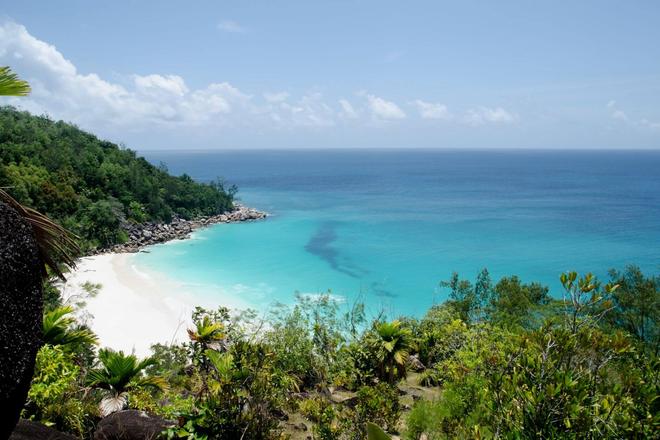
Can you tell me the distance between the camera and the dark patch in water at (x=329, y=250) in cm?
4134

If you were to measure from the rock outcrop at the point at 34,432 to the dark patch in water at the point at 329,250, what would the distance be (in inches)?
1349

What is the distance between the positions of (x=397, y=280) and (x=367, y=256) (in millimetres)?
7167

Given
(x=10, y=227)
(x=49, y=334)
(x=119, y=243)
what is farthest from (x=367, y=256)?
(x=10, y=227)

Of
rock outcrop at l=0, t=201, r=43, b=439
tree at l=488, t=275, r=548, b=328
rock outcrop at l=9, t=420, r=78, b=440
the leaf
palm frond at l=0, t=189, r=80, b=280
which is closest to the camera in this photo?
the leaf

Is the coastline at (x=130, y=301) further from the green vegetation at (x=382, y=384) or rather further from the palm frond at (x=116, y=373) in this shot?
the palm frond at (x=116, y=373)

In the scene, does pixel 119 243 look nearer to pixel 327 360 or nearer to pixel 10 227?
pixel 327 360

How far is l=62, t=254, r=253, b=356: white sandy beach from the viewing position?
79.7 feet

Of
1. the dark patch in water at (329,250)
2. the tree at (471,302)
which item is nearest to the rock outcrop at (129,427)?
the tree at (471,302)

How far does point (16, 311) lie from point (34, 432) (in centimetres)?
273

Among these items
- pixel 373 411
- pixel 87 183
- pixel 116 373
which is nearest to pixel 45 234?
pixel 116 373

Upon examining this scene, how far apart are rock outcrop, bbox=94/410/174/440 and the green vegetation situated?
0.84 feet

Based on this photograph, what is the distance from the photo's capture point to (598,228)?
59719 mm

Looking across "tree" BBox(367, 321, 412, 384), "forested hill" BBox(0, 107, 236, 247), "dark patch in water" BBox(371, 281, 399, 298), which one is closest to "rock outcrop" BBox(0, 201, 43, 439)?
"tree" BBox(367, 321, 412, 384)

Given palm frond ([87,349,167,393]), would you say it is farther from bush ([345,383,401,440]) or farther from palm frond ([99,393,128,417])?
bush ([345,383,401,440])
